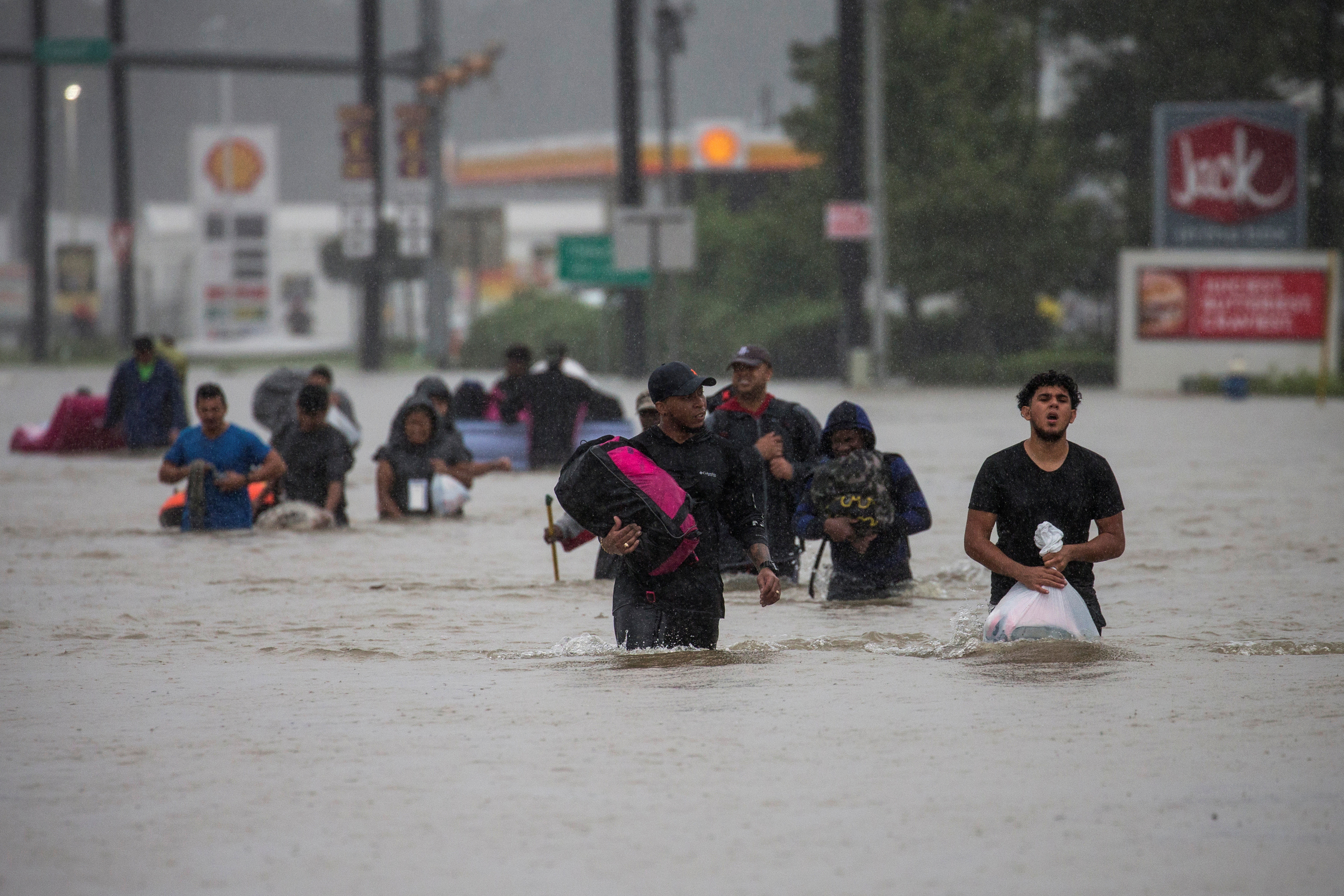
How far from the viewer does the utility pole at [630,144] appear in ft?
148

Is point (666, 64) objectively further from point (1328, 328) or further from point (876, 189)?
point (1328, 328)

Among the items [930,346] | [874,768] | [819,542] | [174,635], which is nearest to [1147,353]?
[930,346]

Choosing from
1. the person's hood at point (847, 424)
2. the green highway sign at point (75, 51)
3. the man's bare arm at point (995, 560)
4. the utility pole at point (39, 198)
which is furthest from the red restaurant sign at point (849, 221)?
the man's bare arm at point (995, 560)

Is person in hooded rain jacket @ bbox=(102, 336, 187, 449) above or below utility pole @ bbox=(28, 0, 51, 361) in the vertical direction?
below

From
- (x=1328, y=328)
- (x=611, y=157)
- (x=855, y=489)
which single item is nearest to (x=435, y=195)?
(x=611, y=157)

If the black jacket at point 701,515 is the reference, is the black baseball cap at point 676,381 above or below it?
above

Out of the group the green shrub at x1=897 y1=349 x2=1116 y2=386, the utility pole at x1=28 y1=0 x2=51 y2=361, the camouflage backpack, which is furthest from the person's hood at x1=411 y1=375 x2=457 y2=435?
the utility pole at x1=28 y1=0 x2=51 y2=361

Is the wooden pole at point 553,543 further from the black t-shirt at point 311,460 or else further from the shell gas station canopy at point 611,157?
the shell gas station canopy at point 611,157

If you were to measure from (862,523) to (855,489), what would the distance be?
241 millimetres

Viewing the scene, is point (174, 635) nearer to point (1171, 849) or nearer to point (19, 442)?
point (1171, 849)

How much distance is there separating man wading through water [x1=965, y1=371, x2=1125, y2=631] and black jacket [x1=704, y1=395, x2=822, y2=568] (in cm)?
287

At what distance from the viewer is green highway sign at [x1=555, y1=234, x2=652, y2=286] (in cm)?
4594

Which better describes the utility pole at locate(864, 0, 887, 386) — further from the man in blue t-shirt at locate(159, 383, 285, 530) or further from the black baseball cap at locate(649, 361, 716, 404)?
the black baseball cap at locate(649, 361, 716, 404)

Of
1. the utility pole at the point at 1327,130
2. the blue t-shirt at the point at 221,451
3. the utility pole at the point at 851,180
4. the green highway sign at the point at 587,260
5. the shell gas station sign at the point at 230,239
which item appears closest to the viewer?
the blue t-shirt at the point at 221,451
